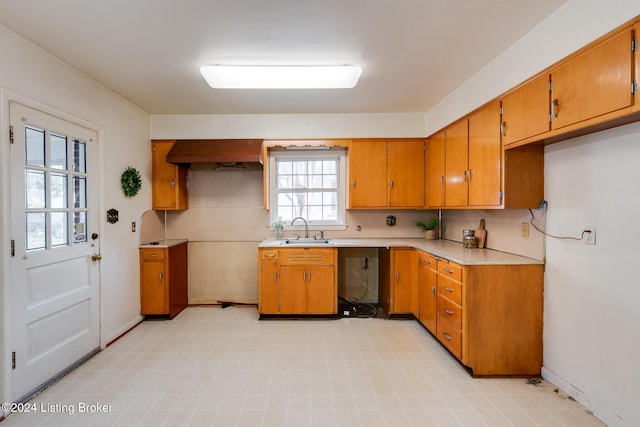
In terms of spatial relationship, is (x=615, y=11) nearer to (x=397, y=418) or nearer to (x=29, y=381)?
(x=397, y=418)

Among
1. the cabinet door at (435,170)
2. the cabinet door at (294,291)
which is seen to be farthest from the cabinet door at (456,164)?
the cabinet door at (294,291)

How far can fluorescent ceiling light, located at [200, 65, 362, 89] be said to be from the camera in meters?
2.41

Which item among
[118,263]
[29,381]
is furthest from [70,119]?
[29,381]

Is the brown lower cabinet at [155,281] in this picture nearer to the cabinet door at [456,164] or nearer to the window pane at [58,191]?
the window pane at [58,191]

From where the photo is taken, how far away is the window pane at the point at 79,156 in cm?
251

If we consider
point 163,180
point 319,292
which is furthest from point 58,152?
point 319,292

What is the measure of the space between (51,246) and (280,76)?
7.93 ft

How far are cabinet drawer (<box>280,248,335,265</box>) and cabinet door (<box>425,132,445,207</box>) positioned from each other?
1543 mm

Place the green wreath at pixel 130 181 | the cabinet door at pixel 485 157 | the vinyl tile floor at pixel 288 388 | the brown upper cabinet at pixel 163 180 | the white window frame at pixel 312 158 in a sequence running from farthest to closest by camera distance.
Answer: the white window frame at pixel 312 158 < the brown upper cabinet at pixel 163 180 < the green wreath at pixel 130 181 < the cabinet door at pixel 485 157 < the vinyl tile floor at pixel 288 388

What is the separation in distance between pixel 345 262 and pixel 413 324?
47.4 inches

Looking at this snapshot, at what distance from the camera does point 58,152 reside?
2332 millimetres

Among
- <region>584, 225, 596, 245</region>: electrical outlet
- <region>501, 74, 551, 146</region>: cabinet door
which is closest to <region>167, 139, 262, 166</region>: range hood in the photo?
<region>501, 74, 551, 146</region>: cabinet door

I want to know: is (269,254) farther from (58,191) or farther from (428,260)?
(58,191)

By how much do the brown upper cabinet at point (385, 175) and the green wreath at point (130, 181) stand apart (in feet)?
8.73
